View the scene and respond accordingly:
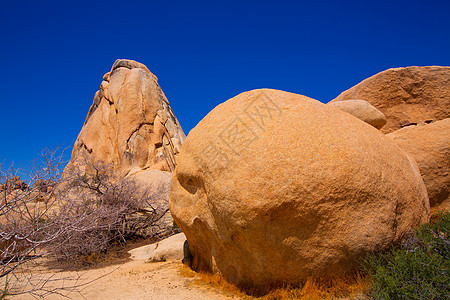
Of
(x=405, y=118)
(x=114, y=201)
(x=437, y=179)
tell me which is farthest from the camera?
(x=114, y=201)

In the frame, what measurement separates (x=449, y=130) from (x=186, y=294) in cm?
468

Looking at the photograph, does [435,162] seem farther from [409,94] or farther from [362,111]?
[409,94]

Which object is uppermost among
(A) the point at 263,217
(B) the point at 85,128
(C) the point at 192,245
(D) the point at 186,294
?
(B) the point at 85,128

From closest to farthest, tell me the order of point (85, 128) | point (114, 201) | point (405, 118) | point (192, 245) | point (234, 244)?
point (234, 244), point (192, 245), point (405, 118), point (114, 201), point (85, 128)

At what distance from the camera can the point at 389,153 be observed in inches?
151

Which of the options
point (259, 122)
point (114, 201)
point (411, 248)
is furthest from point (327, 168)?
point (114, 201)

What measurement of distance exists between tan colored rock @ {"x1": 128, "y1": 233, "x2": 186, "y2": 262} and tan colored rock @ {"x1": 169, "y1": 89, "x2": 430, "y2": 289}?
6.53ft

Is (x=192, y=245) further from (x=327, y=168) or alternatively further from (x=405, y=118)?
Result: (x=405, y=118)

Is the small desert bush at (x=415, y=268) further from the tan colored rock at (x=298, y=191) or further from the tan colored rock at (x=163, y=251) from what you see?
the tan colored rock at (x=163, y=251)

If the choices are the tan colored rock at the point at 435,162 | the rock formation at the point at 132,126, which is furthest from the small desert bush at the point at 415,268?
the rock formation at the point at 132,126

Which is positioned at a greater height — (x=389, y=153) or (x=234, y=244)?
(x=389, y=153)

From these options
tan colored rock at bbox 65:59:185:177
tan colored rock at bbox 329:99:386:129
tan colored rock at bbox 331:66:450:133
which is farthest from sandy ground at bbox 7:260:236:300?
tan colored rock at bbox 65:59:185:177

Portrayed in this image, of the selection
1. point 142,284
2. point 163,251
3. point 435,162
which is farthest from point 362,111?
point 142,284

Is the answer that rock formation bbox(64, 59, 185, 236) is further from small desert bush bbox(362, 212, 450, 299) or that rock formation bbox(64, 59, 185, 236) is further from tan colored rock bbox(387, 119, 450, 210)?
small desert bush bbox(362, 212, 450, 299)
